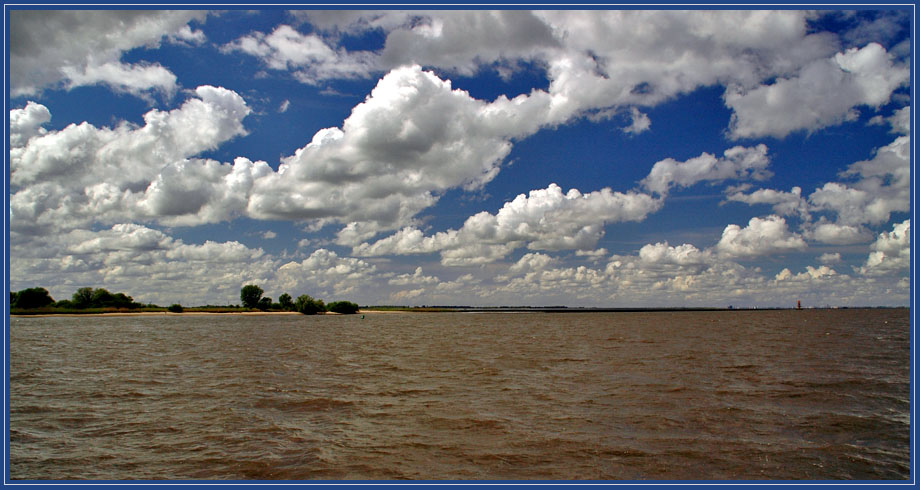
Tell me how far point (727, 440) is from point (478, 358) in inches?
1038

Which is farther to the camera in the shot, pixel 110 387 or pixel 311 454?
pixel 110 387

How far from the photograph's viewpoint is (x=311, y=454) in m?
15.8

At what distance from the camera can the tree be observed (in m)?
185

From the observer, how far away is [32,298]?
618ft

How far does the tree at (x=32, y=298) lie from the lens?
185 metres

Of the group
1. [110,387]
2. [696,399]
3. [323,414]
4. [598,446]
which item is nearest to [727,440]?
[598,446]

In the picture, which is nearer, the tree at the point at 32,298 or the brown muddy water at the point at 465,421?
the brown muddy water at the point at 465,421

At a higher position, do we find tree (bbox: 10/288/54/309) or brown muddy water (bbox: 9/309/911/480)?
tree (bbox: 10/288/54/309)

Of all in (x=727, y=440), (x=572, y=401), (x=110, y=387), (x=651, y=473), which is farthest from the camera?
(x=110, y=387)

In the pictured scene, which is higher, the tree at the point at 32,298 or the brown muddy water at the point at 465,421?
the tree at the point at 32,298

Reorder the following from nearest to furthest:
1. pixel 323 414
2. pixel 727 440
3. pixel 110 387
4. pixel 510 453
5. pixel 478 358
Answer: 1. pixel 510 453
2. pixel 727 440
3. pixel 323 414
4. pixel 110 387
5. pixel 478 358

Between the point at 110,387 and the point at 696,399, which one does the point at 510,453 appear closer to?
the point at 696,399

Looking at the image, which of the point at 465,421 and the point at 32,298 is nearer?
the point at 465,421

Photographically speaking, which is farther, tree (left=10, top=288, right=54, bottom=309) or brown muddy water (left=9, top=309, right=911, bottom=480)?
tree (left=10, top=288, right=54, bottom=309)
